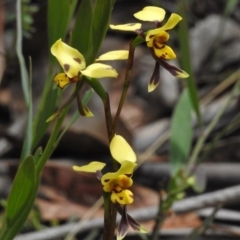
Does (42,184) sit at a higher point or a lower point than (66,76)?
lower

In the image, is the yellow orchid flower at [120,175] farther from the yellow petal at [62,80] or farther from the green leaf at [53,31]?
the green leaf at [53,31]

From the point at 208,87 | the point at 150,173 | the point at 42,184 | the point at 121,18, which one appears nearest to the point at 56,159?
the point at 42,184

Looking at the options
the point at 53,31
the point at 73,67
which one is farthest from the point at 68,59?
the point at 53,31

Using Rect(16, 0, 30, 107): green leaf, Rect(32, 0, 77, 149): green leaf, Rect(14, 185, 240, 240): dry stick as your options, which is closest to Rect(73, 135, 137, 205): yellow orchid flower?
Rect(32, 0, 77, 149): green leaf

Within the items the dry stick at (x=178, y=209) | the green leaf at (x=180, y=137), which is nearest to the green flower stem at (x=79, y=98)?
the dry stick at (x=178, y=209)

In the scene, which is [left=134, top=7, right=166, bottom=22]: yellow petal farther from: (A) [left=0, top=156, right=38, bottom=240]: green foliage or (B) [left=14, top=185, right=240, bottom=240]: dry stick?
(B) [left=14, top=185, right=240, bottom=240]: dry stick

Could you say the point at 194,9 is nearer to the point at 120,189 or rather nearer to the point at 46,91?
the point at 46,91

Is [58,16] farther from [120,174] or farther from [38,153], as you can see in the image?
[120,174]
